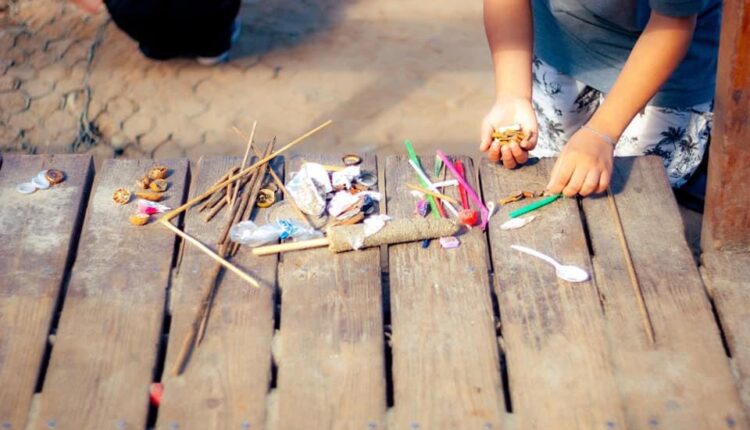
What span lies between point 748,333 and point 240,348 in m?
1.12

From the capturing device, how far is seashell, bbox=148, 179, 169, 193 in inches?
101

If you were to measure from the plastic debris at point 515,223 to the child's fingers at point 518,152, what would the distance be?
210 mm

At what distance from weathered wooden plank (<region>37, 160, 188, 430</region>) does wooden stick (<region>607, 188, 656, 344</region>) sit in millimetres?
1080

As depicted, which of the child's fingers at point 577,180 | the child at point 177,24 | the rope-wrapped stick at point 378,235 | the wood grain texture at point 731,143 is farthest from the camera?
the child at point 177,24

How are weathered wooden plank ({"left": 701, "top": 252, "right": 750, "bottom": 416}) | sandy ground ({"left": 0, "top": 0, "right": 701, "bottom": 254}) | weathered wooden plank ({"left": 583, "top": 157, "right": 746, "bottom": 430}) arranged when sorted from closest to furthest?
1. weathered wooden plank ({"left": 583, "top": 157, "right": 746, "bottom": 430})
2. weathered wooden plank ({"left": 701, "top": 252, "right": 750, "bottom": 416})
3. sandy ground ({"left": 0, "top": 0, "right": 701, "bottom": 254})

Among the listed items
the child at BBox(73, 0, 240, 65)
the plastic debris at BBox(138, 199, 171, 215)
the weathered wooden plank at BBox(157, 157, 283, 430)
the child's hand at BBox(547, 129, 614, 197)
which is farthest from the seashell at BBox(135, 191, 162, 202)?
the child at BBox(73, 0, 240, 65)

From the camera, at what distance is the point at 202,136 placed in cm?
446

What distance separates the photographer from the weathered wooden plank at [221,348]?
6.41 ft

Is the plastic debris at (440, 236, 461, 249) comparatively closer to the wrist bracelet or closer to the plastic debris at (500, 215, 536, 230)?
the plastic debris at (500, 215, 536, 230)

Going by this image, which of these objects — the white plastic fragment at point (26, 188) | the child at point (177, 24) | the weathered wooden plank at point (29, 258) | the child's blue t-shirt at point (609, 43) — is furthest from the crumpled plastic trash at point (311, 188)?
the child at point (177, 24)

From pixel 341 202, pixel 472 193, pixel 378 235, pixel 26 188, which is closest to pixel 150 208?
pixel 26 188

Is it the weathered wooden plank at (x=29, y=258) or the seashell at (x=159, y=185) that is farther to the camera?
the seashell at (x=159, y=185)

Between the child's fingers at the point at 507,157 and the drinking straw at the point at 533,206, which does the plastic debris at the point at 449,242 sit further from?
the child's fingers at the point at 507,157

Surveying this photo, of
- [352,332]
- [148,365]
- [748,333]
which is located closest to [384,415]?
[352,332]
